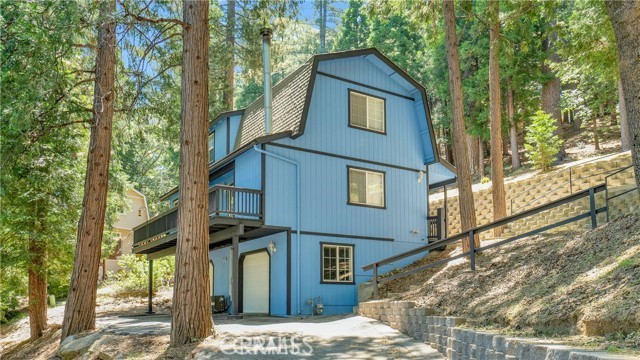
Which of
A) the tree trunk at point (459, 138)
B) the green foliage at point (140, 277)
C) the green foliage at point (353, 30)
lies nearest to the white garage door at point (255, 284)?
the tree trunk at point (459, 138)

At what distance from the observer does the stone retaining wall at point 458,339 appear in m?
4.87

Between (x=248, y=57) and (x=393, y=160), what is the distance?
6.11 metres

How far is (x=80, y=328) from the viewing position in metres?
11.5

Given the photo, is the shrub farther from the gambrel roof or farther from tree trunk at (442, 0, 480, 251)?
tree trunk at (442, 0, 480, 251)

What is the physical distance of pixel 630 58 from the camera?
5.81 m

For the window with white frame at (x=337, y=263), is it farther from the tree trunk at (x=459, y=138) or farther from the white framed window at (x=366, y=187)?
the tree trunk at (x=459, y=138)

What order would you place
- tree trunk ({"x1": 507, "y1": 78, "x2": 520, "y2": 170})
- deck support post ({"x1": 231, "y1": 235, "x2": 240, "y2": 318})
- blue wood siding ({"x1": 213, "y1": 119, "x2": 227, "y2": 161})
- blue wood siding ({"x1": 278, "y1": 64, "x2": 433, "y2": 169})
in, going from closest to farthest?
deck support post ({"x1": 231, "y1": 235, "x2": 240, "y2": 318}), blue wood siding ({"x1": 278, "y1": 64, "x2": 433, "y2": 169}), blue wood siding ({"x1": 213, "y1": 119, "x2": 227, "y2": 161}), tree trunk ({"x1": 507, "y1": 78, "x2": 520, "y2": 170})

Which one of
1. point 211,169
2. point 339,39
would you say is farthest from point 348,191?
point 339,39

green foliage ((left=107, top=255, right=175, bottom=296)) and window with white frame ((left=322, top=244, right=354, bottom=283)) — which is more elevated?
window with white frame ((left=322, top=244, right=354, bottom=283))

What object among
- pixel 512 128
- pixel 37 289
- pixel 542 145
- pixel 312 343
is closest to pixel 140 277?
pixel 37 289

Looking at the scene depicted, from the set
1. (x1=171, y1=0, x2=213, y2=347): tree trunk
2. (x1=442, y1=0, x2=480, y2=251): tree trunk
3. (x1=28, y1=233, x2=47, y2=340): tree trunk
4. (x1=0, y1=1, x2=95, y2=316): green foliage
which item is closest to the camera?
(x1=171, y1=0, x2=213, y2=347): tree trunk

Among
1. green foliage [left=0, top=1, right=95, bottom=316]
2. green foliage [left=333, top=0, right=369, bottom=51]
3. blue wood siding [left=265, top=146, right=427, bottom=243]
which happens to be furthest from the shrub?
green foliage [left=0, top=1, right=95, bottom=316]

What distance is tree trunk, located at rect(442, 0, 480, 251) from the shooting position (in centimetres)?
1426

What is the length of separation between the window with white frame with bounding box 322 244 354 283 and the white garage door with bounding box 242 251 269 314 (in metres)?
1.75
